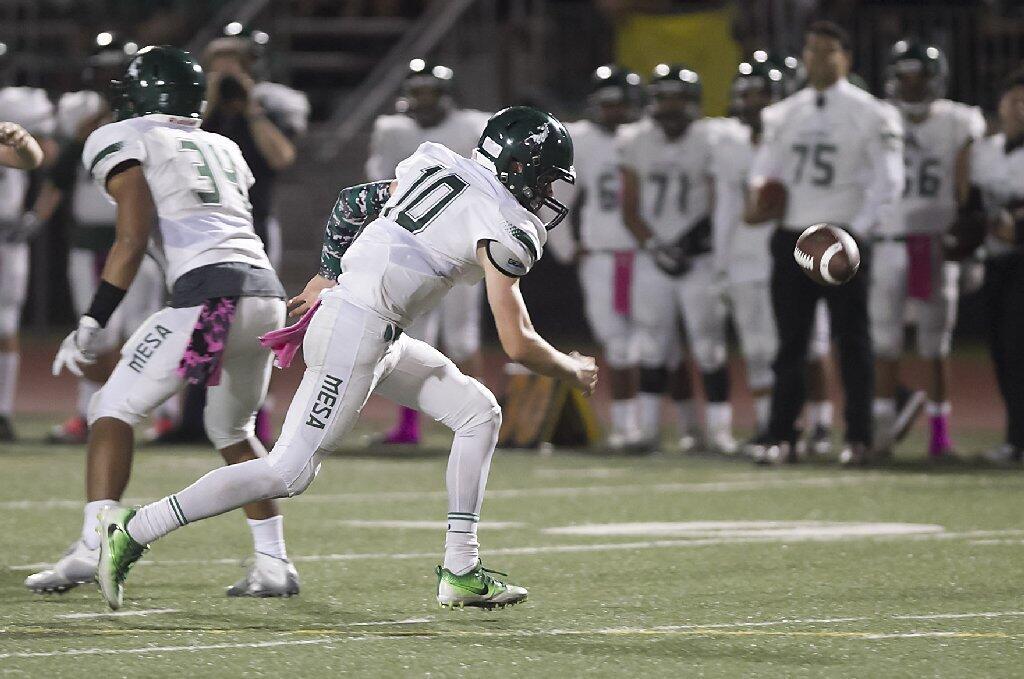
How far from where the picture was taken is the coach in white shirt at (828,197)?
10.6 metres

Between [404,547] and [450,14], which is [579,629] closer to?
[404,547]

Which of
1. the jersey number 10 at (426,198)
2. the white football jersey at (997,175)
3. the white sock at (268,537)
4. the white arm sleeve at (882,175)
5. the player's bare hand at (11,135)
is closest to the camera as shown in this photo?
the jersey number 10 at (426,198)

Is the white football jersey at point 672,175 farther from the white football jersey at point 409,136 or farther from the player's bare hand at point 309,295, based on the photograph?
the player's bare hand at point 309,295

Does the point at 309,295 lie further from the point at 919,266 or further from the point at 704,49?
the point at 704,49

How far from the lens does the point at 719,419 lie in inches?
463

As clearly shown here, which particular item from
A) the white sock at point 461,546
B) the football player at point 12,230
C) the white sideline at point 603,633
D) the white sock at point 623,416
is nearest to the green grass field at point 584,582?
the white sideline at point 603,633

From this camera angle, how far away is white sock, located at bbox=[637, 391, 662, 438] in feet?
38.5

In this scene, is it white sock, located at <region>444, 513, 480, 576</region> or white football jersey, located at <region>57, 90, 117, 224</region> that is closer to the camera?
white sock, located at <region>444, 513, 480, 576</region>

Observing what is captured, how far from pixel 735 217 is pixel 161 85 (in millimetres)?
5607

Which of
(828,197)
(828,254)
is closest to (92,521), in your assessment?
(828,254)

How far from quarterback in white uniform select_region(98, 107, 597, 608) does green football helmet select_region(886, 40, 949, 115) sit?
5.59 metres

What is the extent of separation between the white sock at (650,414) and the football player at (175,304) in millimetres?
5387

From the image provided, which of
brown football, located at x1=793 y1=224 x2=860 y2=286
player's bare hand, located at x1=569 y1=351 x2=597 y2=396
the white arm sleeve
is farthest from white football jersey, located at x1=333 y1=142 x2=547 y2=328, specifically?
the white arm sleeve

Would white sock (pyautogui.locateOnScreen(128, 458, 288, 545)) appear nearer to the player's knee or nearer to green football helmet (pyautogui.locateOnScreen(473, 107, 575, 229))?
the player's knee
